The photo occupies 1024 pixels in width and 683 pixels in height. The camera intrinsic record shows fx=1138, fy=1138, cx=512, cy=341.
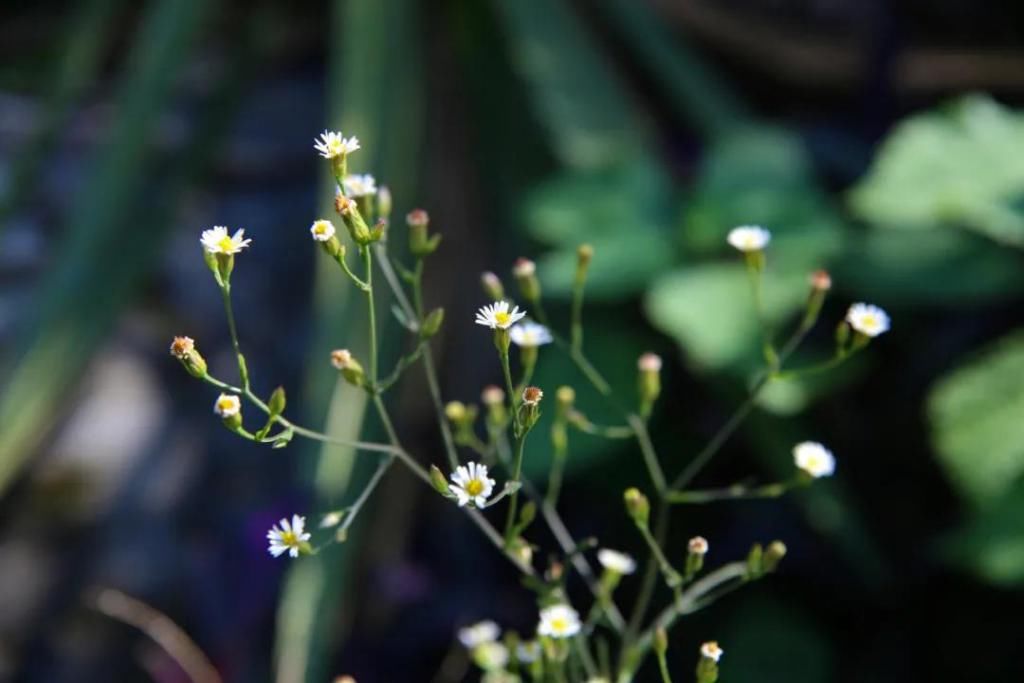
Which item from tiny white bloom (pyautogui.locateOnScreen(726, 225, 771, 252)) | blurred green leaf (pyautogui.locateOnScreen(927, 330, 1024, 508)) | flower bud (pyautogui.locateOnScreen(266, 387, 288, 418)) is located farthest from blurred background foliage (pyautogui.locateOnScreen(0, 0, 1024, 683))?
flower bud (pyautogui.locateOnScreen(266, 387, 288, 418))

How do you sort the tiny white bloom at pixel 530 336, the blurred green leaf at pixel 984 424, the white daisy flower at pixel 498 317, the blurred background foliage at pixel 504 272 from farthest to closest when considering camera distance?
the blurred background foliage at pixel 504 272, the blurred green leaf at pixel 984 424, the tiny white bloom at pixel 530 336, the white daisy flower at pixel 498 317

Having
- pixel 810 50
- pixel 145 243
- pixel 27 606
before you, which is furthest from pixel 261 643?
pixel 810 50

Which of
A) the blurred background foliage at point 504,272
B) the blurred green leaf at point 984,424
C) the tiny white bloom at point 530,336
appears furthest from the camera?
the blurred background foliage at point 504,272

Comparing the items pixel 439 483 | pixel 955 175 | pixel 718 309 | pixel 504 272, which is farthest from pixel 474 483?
pixel 504 272

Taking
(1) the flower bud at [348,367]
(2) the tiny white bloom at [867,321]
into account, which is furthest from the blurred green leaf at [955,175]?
(1) the flower bud at [348,367]

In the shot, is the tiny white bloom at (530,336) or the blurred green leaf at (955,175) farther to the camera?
the blurred green leaf at (955,175)

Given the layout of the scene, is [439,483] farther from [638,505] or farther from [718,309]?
[718,309]

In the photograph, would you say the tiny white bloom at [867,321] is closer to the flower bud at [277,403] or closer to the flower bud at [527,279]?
the flower bud at [527,279]
